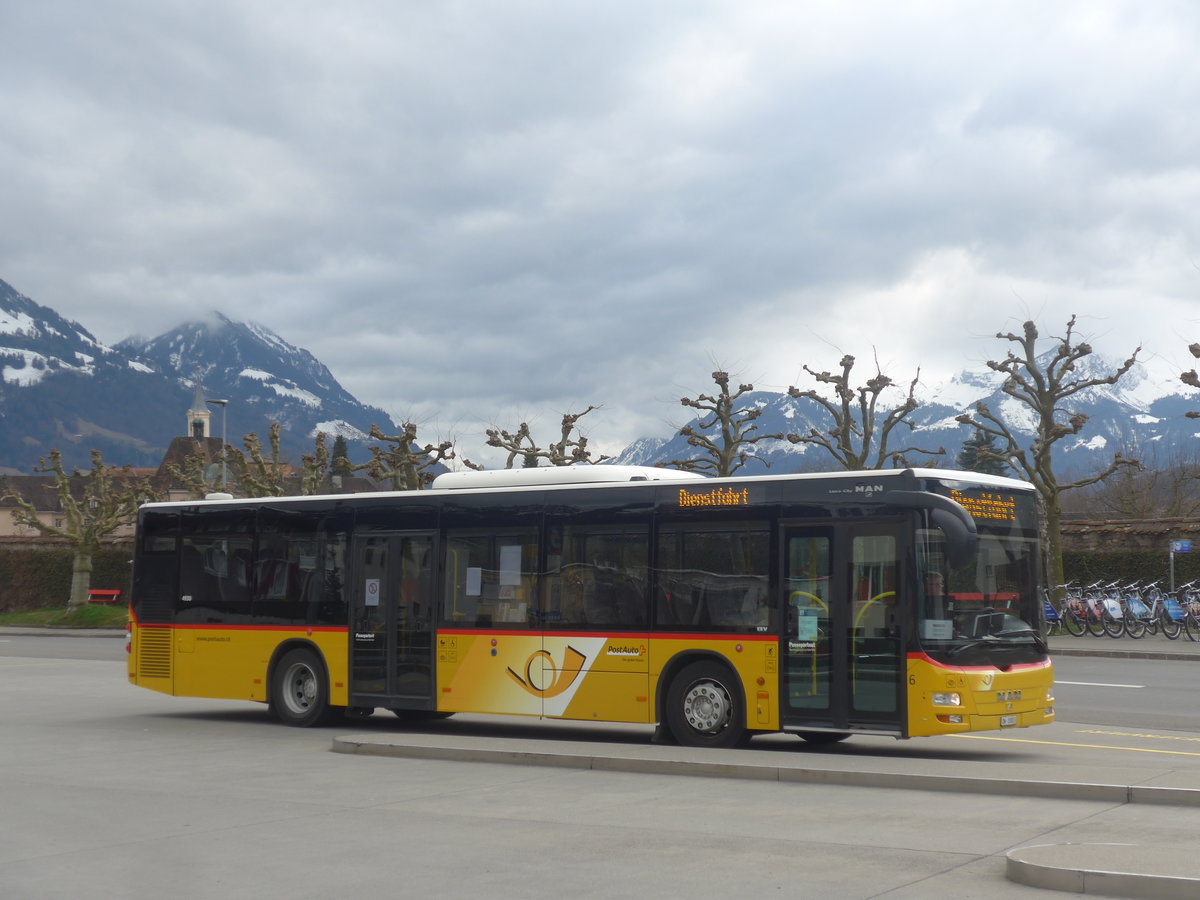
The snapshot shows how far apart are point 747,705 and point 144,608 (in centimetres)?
935

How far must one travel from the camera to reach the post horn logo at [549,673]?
15117 millimetres

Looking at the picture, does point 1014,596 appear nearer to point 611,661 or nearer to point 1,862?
point 611,661

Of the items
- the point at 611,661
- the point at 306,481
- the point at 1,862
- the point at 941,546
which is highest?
the point at 306,481

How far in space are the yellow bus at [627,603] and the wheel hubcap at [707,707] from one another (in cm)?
2

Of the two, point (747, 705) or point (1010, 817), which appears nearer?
point (1010, 817)

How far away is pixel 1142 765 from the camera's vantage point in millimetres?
11930

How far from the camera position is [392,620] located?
54.5ft

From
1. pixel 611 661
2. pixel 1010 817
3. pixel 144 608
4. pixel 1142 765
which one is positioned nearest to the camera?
pixel 1010 817

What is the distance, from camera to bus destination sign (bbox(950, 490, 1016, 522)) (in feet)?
44.8

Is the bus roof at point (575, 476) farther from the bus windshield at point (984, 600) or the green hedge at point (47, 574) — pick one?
the green hedge at point (47, 574)

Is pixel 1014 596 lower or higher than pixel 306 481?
lower

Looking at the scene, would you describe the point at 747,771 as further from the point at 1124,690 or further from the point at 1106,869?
the point at 1124,690

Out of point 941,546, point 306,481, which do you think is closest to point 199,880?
point 941,546

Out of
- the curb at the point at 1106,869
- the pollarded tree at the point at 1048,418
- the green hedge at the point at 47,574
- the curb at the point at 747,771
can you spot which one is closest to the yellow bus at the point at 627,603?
the curb at the point at 747,771
